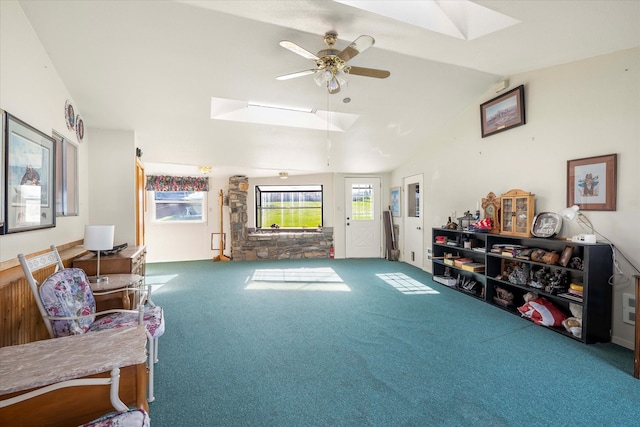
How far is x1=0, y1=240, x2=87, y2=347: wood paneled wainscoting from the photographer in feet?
5.71

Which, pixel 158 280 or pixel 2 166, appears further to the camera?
pixel 158 280

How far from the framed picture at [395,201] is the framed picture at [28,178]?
579 cm

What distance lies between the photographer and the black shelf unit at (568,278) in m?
2.58

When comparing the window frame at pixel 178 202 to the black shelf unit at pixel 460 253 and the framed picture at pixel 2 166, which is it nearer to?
the black shelf unit at pixel 460 253

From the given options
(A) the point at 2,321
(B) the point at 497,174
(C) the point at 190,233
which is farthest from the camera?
(C) the point at 190,233

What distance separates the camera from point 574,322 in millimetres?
2729

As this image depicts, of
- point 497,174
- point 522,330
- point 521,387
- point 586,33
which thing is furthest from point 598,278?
point 586,33

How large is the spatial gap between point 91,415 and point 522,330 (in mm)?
3411

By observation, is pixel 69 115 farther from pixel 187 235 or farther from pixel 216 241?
pixel 216 241

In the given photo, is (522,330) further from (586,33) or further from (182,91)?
(182,91)

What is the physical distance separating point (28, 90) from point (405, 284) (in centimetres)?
478

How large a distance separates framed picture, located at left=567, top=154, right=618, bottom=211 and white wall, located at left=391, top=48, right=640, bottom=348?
0.05m

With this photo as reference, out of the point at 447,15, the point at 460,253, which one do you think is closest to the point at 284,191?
the point at 460,253

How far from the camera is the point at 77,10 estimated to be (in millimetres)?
2225
